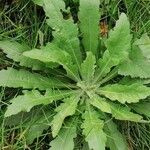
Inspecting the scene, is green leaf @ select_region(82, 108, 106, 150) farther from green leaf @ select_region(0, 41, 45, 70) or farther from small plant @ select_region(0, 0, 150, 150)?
green leaf @ select_region(0, 41, 45, 70)

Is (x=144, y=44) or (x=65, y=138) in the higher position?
(x=144, y=44)

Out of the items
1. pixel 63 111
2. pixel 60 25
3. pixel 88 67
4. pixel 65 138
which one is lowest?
pixel 65 138

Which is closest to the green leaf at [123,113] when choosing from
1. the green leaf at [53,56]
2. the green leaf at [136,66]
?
the green leaf at [136,66]

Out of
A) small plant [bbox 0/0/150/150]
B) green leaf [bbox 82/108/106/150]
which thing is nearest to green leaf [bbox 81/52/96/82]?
small plant [bbox 0/0/150/150]

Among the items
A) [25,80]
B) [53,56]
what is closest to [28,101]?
[25,80]

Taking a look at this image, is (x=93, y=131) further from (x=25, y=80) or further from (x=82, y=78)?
(x=25, y=80)

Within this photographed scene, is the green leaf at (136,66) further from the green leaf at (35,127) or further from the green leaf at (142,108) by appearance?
the green leaf at (35,127)
